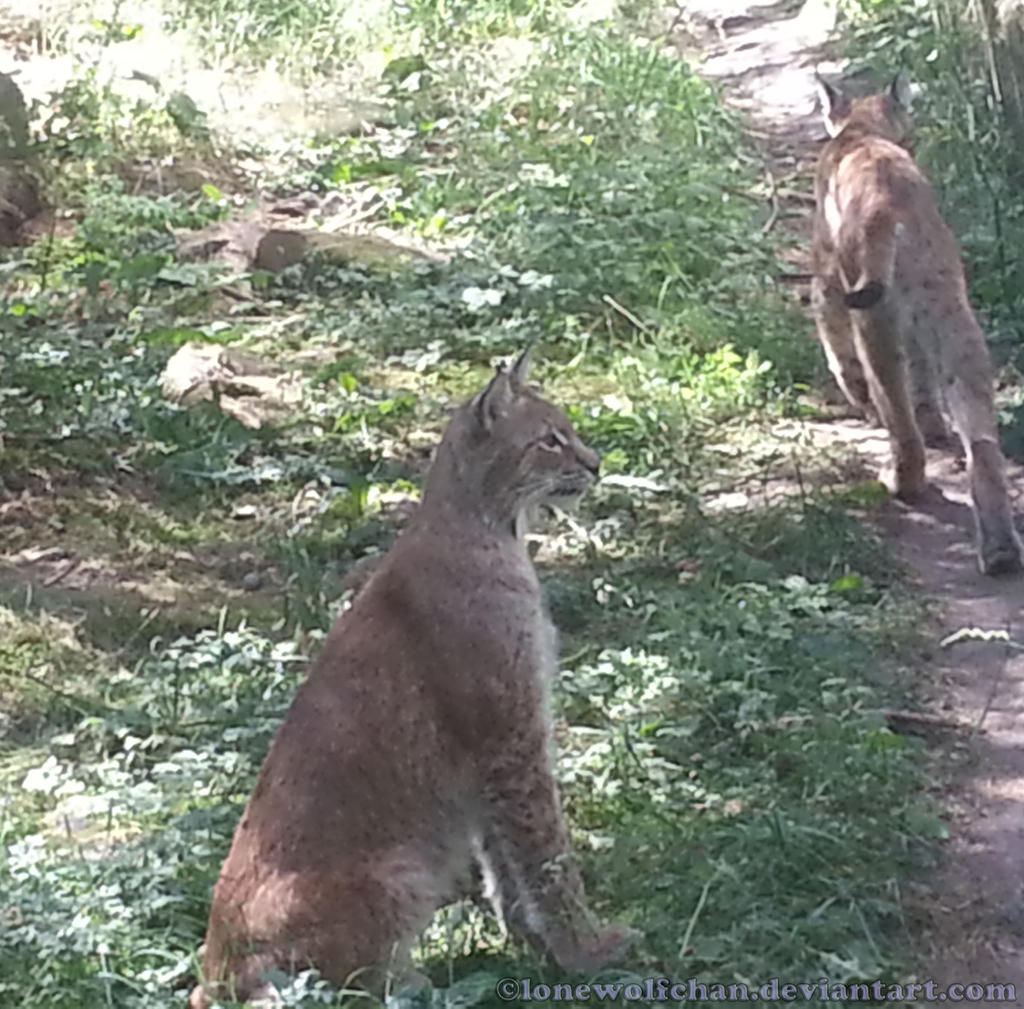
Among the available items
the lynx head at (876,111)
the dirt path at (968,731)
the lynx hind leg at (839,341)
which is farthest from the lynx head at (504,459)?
the lynx head at (876,111)

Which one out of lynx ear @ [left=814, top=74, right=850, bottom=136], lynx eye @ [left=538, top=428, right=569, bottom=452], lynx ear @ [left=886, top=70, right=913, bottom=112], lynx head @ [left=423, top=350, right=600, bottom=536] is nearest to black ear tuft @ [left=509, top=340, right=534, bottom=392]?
lynx head @ [left=423, top=350, right=600, bottom=536]

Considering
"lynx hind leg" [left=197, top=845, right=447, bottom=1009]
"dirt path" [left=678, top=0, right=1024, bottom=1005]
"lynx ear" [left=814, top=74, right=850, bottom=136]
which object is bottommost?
"dirt path" [left=678, top=0, right=1024, bottom=1005]

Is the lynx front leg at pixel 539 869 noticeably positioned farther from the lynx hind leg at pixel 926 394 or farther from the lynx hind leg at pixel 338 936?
the lynx hind leg at pixel 926 394

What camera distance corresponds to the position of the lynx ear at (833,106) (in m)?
8.60

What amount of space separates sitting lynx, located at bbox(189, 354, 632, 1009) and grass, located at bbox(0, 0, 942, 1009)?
0.17 meters

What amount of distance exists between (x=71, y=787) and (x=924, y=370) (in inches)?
149

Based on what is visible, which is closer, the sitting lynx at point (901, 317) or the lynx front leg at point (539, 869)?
the lynx front leg at point (539, 869)

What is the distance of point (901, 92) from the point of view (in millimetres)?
8602

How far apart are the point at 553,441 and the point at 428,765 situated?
1050mm

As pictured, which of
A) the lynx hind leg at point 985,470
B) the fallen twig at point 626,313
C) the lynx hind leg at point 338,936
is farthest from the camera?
the fallen twig at point 626,313

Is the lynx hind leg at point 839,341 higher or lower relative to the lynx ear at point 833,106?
lower

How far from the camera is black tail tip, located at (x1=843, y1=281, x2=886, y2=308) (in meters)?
6.99

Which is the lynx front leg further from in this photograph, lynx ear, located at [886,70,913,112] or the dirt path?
lynx ear, located at [886,70,913,112]

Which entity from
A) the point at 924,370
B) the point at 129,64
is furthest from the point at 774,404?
the point at 129,64
